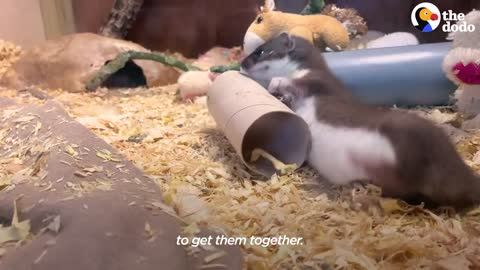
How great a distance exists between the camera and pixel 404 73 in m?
1.55

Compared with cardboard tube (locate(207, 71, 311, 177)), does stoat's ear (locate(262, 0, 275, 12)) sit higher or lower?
higher

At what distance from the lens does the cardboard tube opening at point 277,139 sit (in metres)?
1.26

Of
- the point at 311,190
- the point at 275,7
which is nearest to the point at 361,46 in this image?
the point at 275,7

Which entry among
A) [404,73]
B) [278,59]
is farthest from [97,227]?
[404,73]

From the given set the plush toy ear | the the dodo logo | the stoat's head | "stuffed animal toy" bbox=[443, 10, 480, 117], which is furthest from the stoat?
the plush toy ear

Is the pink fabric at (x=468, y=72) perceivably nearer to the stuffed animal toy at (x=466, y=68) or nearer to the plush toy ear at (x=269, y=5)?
the stuffed animal toy at (x=466, y=68)

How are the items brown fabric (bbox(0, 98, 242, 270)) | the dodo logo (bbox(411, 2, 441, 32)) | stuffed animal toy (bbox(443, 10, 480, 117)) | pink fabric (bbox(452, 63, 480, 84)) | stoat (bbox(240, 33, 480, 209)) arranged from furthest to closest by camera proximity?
pink fabric (bbox(452, 63, 480, 84)) < stuffed animal toy (bbox(443, 10, 480, 117)) < the dodo logo (bbox(411, 2, 441, 32)) < stoat (bbox(240, 33, 480, 209)) < brown fabric (bbox(0, 98, 242, 270))

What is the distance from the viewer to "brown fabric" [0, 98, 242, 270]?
0.70 metres

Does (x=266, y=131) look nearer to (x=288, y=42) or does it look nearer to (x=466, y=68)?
(x=288, y=42)

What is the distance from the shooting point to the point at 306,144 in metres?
1.25

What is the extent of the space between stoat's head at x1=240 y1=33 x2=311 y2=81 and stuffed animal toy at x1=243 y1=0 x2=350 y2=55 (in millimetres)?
179

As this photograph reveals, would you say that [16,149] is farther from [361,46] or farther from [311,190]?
[361,46]

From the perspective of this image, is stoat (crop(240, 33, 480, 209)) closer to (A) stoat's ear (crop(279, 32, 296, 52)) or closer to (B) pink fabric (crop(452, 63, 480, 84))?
(A) stoat's ear (crop(279, 32, 296, 52))

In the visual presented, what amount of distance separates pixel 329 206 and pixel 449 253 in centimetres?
26
